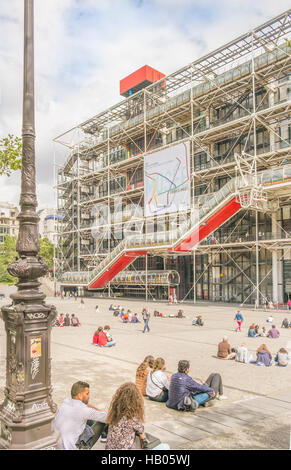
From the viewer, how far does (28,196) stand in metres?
5.27

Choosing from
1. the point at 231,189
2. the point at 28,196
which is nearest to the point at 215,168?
the point at 231,189

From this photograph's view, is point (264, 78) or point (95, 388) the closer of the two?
point (95, 388)

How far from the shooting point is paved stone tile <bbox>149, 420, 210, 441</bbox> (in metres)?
5.59

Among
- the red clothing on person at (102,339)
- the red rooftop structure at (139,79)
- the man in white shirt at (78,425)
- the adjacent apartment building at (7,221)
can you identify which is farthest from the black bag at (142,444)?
the adjacent apartment building at (7,221)

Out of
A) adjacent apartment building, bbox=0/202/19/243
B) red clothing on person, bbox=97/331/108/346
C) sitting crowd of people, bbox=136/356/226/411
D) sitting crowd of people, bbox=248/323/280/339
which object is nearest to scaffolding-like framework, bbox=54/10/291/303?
sitting crowd of people, bbox=248/323/280/339

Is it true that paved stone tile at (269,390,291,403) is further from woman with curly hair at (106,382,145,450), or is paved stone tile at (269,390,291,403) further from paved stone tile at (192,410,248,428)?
woman with curly hair at (106,382,145,450)

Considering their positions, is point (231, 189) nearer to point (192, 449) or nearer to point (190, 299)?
point (190, 299)

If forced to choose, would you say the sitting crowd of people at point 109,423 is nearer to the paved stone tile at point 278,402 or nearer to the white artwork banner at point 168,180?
the paved stone tile at point 278,402

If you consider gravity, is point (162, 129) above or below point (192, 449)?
above

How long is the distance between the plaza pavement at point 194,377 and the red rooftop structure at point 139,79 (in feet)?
107

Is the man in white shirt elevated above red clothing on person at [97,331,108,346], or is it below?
above

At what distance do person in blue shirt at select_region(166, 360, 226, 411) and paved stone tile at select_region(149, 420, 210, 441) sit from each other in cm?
55

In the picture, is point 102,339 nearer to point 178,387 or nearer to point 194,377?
point 194,377
